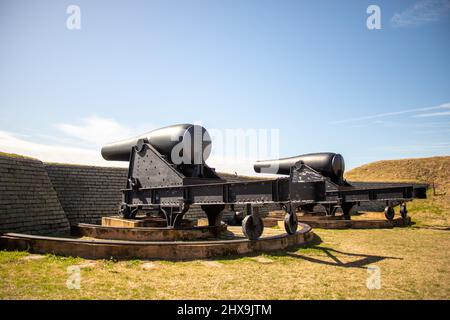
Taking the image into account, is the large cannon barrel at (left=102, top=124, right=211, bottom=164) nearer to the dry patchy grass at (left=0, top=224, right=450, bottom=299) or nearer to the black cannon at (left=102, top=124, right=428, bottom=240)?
the black cannon at (left=102, top=124, right=428, bottom=240)

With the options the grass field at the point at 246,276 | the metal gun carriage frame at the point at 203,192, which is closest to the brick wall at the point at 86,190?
the metal gun carriage frame at the point at 203,192

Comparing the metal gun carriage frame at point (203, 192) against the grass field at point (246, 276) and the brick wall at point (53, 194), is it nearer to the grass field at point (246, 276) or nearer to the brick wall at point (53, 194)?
the brick wall at point (53, 194)

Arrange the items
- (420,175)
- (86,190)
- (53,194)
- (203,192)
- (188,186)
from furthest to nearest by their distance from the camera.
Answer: (420,175) < (86,190) < (53,194) < (188,186) < (203,192)

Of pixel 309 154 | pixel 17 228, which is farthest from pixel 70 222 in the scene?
pixel 309 154

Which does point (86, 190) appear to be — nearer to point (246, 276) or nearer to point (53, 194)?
point (53, 194)

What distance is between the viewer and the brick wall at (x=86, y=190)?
1131 centimetres

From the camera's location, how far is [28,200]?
376 inches

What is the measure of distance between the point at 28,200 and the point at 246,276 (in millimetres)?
7755

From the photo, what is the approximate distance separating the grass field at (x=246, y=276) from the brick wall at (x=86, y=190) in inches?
210

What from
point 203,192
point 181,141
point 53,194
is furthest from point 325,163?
point 53,194

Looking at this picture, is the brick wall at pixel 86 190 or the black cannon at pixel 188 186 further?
the brick wall at pixel 86 190

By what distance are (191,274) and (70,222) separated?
7880 mm
